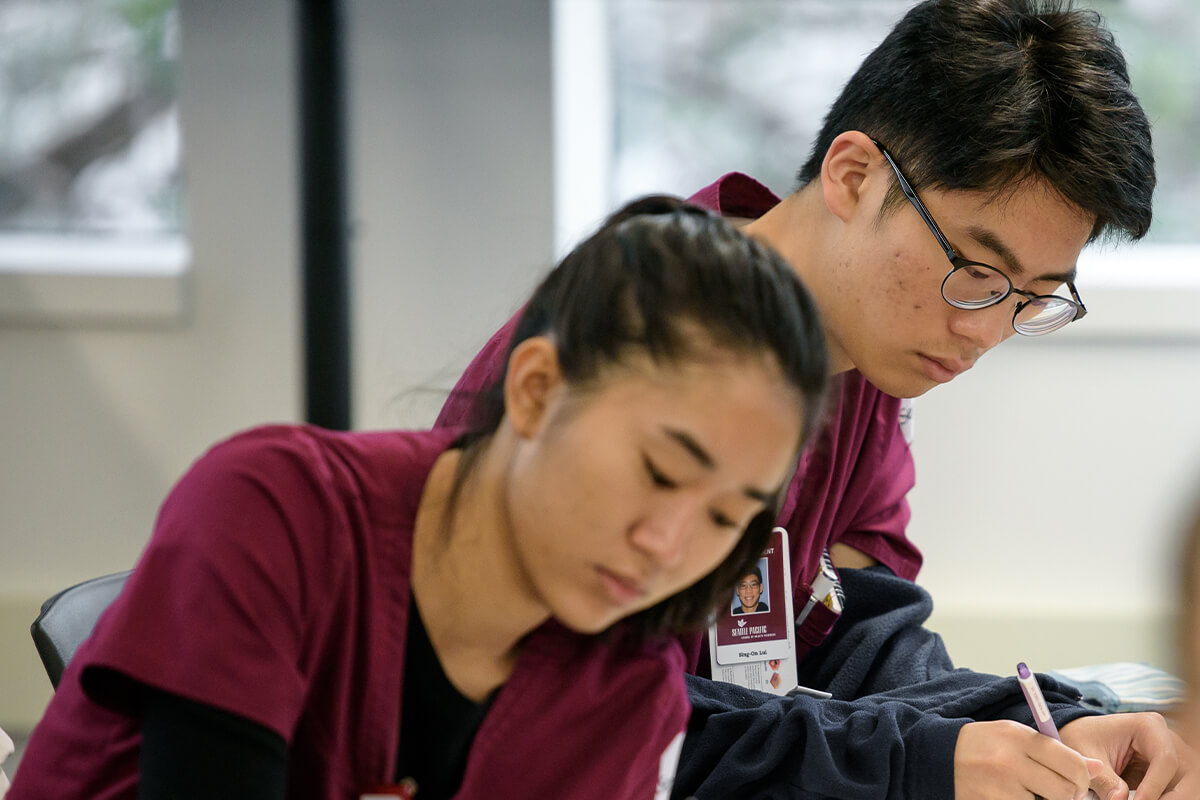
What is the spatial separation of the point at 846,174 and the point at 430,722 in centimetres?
74

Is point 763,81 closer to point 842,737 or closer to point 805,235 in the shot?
point 805,235

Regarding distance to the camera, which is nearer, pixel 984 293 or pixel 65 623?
pixel 65 623

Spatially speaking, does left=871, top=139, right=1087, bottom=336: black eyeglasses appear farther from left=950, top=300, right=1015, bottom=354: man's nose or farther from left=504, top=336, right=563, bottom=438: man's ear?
left=504, top=336, right=563, bottom=438: man's ear

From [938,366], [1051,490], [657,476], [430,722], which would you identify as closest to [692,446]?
[657,476]

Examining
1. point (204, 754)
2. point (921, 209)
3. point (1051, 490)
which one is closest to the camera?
point (204, 754)

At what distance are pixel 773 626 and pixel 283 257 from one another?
1.86 metres

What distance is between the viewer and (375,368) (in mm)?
2826

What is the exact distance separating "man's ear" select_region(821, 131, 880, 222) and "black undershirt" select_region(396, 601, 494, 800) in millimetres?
668

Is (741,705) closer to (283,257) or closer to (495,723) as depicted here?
(495,723)

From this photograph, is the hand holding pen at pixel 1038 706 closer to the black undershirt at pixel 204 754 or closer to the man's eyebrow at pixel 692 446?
the man's eyebrow at pixel 692 446

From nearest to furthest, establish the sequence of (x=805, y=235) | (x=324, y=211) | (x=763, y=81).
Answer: (x=805, y=235), (x=324, y=211), (x=763, y=81)

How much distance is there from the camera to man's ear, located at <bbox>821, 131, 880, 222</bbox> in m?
1.29

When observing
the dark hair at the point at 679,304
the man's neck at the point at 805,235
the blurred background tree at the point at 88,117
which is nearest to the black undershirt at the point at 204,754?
the dark hair at the point at 679,304

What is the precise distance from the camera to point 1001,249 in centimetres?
121
